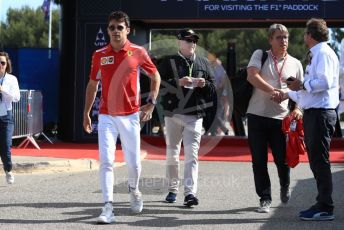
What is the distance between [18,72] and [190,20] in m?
4.55

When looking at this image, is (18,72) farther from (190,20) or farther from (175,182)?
(175,182)

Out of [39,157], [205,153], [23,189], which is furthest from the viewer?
[205,153]

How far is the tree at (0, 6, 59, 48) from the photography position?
5913 centimetres

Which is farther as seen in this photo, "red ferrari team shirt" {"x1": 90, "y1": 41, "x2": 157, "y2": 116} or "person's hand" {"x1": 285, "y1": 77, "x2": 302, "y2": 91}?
"red ferrari team shirt" {"x1": 90, "y1": 41, "x2": 157, "y2": 116}

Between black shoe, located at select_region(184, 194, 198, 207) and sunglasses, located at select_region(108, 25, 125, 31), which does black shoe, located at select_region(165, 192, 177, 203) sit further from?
sunglasses, located at select_region(108, 25, 125, 31)

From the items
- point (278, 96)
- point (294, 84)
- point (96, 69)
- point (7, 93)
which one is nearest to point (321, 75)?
point (294, 84)

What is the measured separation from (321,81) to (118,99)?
6.71 ft

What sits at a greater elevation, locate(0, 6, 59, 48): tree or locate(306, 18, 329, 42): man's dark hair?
locate(0, 6, 59, 48): tree

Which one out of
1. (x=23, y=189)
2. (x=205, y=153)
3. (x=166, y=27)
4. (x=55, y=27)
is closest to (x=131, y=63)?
(x=23, y=189)

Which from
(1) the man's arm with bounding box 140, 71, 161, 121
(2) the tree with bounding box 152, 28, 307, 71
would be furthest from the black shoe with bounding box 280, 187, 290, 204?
(2) the tree with bounding box 152, 28, 307, 71

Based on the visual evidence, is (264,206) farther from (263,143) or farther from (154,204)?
(154,204)

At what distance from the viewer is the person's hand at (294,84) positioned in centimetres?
656

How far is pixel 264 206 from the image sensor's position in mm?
7090

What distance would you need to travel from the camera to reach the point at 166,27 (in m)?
16.8
